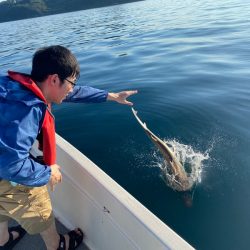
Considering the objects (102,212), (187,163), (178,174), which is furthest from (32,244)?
(187,163)

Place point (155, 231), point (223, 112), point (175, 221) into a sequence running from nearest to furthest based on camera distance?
1. point (155, 231)
2. point (175, 221)
3. point (223, 112)

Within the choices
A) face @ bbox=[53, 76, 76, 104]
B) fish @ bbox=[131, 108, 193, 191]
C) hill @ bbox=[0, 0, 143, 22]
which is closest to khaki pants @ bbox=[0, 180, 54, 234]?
face @ bbox=[53, 76, 76, 104]

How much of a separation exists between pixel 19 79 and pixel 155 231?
157 cm

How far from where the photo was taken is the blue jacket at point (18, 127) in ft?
8.05

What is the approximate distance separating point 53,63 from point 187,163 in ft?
9.86

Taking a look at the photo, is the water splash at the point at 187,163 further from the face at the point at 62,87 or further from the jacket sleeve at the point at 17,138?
the jacket sleeve at the point at 17,138

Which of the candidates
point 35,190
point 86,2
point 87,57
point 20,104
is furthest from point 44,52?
point 86,2

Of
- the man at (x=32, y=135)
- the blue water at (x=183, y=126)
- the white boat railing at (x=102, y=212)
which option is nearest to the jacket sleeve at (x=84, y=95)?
the white boat railing at (x=102, y=212)

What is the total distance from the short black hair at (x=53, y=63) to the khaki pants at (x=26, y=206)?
1.01 meters

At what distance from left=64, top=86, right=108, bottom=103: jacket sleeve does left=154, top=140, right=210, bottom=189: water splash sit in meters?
1.31

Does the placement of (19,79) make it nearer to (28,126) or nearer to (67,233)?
(28,126)

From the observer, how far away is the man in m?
2.49

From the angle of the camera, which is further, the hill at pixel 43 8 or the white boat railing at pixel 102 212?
the hill at pixel 43 8

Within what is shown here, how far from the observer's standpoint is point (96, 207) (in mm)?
3457
